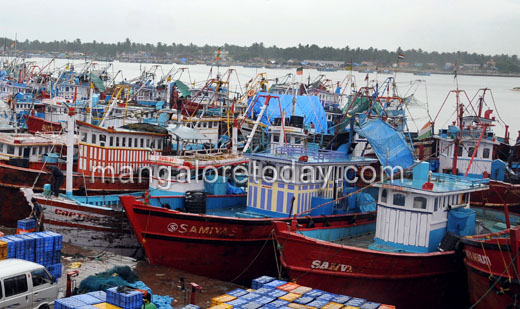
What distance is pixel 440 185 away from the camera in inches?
696

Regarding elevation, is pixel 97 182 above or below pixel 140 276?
above

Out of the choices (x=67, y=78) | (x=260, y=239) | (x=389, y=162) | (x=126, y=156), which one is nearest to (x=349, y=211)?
(x=389, y=162)

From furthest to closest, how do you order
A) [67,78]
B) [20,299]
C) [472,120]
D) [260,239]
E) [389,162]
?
[67,78] < [472,120] < [389,162] < [260,239] < [20,299]

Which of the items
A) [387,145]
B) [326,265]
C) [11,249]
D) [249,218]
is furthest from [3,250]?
[387,145]

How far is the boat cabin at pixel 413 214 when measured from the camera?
54.8ft

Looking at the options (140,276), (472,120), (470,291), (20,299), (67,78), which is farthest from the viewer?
(67,78)

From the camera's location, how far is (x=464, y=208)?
1758 centimetres

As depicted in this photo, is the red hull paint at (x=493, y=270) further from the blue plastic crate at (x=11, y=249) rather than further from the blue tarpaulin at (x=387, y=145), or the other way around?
the blue plastic crate at (x=11, y=249)

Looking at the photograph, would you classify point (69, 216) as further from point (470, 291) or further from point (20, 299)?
point (470, 291)

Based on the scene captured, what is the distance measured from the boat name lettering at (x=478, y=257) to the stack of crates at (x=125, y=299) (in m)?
8.46

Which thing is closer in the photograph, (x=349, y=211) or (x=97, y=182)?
(x=349, y=211)

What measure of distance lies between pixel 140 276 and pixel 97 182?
20.5 ft

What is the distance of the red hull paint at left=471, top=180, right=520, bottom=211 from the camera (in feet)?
72.7

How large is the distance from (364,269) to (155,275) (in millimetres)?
6012
